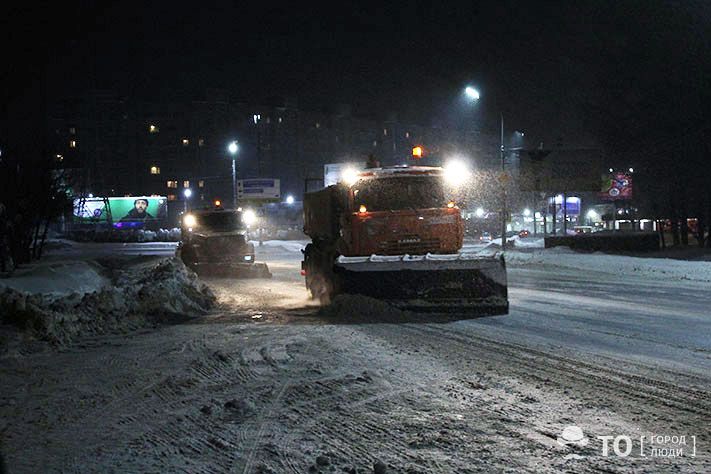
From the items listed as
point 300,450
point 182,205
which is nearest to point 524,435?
point 300,450

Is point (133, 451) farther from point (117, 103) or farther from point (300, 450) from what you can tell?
point (117, 103)

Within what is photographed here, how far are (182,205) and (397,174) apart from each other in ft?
284

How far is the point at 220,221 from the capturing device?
1078 inches

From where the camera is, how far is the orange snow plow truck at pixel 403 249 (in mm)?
13117

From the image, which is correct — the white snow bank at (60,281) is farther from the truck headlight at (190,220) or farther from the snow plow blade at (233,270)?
the truck headlight at (190,220)

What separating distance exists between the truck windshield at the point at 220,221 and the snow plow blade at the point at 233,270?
6.55 feet

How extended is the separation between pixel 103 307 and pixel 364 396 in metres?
7.05

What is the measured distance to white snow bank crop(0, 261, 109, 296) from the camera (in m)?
16.0

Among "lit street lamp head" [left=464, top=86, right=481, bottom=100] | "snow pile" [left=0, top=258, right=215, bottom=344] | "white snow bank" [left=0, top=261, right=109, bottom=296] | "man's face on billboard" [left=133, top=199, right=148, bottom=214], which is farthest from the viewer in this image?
"man's face on billboard" [left=133, top=199, right=148, bottom=214]

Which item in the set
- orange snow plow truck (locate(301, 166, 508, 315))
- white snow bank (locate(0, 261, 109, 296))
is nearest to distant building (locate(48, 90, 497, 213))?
white snow bank (locate(0, 261, 109, 296))

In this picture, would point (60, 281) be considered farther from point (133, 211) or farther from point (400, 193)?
point (133, 211)

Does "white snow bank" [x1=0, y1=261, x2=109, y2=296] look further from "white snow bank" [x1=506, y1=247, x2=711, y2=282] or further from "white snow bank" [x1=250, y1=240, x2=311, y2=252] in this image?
"white snow bank" [x1=250, y1=240, x2=311, y2=252]

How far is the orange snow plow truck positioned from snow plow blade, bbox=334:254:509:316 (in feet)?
0.06

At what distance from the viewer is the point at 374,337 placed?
35.5 feet
